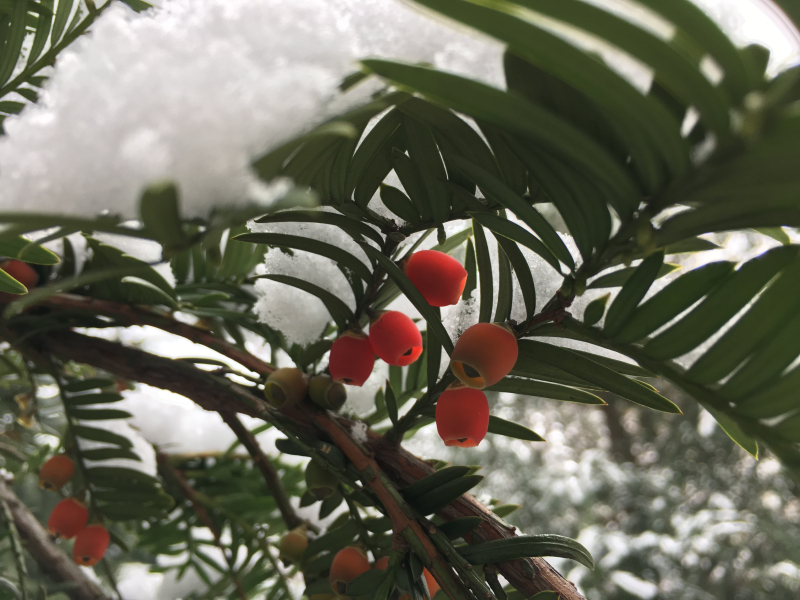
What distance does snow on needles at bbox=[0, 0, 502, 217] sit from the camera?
0.19 meters

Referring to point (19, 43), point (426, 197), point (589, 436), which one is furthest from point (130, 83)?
point (589, 436)

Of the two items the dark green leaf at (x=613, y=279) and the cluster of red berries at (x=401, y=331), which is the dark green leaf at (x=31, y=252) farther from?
the dark green leaf at (x=613, y=279)

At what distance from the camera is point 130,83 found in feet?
0.68

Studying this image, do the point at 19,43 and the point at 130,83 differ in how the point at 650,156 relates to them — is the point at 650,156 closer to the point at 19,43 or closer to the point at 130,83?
the point at 130,83

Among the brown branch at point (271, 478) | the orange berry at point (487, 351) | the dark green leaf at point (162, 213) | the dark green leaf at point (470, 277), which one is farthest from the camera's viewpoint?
the brown branch at point (271, 478)

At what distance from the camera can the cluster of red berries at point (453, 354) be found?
11.1 inches

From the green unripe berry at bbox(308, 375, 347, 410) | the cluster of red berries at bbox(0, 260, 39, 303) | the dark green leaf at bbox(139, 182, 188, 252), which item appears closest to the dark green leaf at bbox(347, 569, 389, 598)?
the green unripe berry at bbox(308, 375, 347, 410)

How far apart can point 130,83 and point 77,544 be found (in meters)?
0.47

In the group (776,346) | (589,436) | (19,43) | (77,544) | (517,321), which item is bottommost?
(776,346)

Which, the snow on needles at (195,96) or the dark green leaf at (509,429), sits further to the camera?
the dark green leaf at (509,429)

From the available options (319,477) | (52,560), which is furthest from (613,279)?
(52,560)

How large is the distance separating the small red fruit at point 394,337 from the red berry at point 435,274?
0.09ft

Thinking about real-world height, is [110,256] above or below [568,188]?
above

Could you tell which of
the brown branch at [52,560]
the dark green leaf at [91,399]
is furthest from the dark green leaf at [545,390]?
the brown branch at [52,560]
